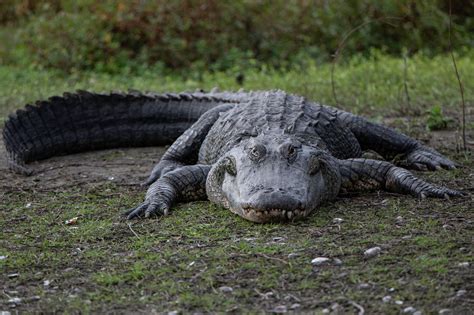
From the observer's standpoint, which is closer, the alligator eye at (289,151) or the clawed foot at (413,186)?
the alligator eye at (289,151)

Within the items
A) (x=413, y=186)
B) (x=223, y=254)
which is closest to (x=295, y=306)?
(x=223, y=254)

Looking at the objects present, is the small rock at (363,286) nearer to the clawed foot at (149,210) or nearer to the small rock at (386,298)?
the small rock at (386,298)

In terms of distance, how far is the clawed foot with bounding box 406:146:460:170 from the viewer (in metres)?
6.37

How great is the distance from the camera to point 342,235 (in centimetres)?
466

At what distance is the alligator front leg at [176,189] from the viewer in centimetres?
541

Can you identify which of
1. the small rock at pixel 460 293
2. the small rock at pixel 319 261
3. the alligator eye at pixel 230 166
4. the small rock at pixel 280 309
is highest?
the alligator eye at pixel 230 166

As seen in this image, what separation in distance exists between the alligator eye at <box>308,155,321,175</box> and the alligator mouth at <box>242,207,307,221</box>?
417mm

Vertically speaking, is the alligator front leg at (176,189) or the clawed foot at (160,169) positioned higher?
the alligator front leg at (176,189)

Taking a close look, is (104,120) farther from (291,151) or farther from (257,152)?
(291,151)

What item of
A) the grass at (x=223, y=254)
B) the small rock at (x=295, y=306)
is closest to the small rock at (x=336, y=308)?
the grass at (x=223, y=254)

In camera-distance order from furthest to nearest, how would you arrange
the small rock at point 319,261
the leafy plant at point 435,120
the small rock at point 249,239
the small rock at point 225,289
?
1. the leafy plant at point 435,120
2. the small rock at point 249,239
3. the small rock at point 319,261
4. the small rock at point 225,289

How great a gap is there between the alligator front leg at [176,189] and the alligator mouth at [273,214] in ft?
2.32

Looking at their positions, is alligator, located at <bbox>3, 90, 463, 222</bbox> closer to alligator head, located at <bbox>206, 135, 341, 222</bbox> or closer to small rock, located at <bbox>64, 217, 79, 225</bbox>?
alligator head, located at <bbox>206, 135, 341, 222</bbox>

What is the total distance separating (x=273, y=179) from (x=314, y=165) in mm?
434
